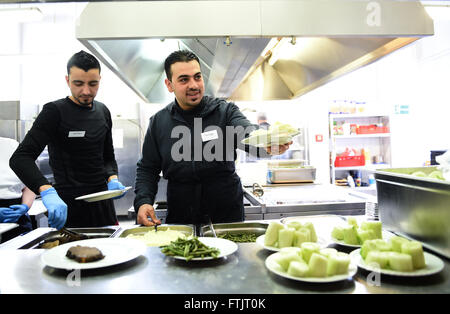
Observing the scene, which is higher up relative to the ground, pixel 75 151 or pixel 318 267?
pixel 75 151

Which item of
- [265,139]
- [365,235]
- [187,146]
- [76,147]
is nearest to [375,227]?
[365,235]

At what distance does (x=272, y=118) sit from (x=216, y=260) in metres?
6.31

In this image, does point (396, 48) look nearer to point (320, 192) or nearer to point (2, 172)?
point (320, 192)

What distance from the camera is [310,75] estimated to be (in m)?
3.07

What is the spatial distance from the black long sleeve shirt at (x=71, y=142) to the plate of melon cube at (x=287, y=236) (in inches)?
55.8

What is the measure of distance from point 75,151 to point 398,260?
193 cm

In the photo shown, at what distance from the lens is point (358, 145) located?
7387mm

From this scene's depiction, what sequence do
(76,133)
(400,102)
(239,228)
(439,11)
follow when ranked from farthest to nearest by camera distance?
(400,102), (439,11), (76,133), (239,228)

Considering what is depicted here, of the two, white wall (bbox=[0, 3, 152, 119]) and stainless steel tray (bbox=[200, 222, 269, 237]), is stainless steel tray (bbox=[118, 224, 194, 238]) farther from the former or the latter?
white wall (bbox=[0, 3, 152, 119])

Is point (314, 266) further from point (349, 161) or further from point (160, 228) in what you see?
point (349, 161)

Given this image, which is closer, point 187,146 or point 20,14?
point 187,146

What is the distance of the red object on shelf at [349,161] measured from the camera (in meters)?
6.84

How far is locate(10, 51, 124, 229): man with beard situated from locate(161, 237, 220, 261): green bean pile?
1092 mm

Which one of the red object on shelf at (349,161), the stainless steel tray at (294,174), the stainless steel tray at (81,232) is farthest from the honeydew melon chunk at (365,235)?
the red object on shelf at (349,161)
